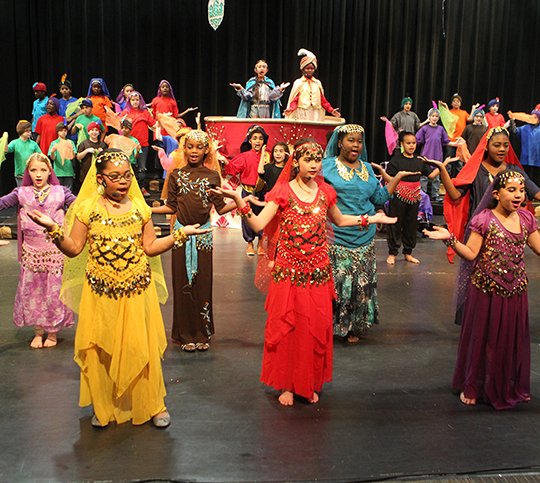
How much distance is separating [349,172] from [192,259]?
125 centimetres

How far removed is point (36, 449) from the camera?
332cm

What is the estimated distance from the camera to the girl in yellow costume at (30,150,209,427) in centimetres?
335

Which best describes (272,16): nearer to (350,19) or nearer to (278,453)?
(350,19)

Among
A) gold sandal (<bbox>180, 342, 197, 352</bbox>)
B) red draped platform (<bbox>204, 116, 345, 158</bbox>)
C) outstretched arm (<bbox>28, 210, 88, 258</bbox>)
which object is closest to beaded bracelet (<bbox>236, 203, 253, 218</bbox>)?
outstretched arm (<bbox>28, 210, 88, 258</bbox>)

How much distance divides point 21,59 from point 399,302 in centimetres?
960

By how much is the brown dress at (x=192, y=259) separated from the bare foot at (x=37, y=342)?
94 centimetres

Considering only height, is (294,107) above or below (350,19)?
below

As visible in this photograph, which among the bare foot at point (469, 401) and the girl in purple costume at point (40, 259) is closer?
the bare foot at point (469, 401)

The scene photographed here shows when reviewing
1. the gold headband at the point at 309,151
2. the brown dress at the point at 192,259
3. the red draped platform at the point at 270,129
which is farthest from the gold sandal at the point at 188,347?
the red draped platform at the point at 270,129

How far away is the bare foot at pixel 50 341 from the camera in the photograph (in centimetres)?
484

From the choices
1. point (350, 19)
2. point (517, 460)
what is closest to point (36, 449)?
point (517, 460)

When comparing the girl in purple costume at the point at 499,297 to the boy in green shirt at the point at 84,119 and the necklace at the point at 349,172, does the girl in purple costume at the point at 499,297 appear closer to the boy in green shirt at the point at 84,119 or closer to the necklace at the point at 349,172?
the necklace at the point at 349,172

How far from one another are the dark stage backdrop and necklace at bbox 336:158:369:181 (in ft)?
30.3

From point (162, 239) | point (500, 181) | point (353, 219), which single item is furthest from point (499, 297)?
point (162, 239)
